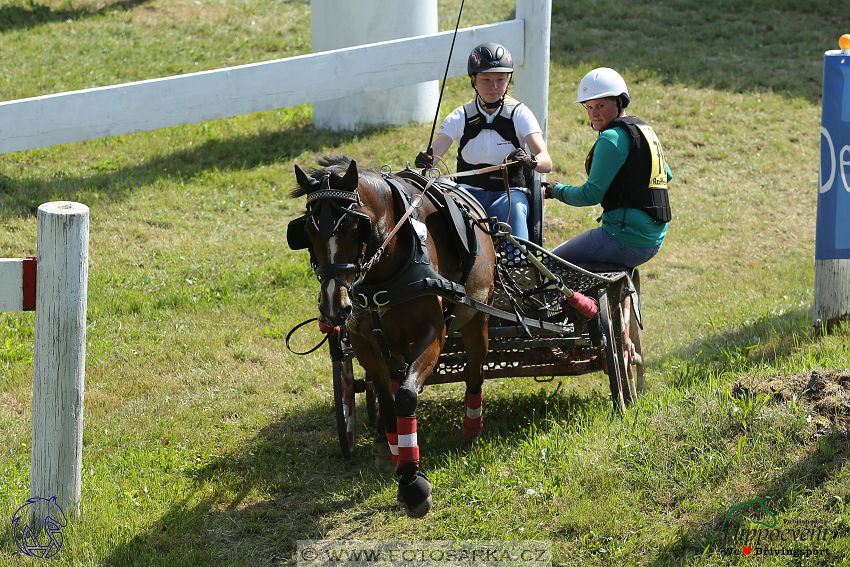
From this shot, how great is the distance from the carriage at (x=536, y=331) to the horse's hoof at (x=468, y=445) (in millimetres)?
393

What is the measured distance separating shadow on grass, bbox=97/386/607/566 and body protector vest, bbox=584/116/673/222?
1.39 metres

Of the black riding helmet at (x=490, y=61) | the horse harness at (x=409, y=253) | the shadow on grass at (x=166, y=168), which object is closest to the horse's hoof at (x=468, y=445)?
the horse harness at (x=409, y=253)

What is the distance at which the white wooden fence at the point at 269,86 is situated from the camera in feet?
25.6

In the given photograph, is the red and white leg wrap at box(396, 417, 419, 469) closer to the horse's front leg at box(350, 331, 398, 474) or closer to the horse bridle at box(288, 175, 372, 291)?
the horse's front leg at box(350, 331, 398, 474)

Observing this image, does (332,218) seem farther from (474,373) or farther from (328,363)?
(328,363)

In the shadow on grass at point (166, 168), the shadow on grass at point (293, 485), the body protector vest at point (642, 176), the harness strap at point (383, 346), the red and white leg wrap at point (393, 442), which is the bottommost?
the shadow on grass at point (293, 485)

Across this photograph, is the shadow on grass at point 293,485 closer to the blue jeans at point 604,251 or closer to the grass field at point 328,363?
the grass field at point 328,363

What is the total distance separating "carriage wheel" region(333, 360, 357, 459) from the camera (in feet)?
16.1

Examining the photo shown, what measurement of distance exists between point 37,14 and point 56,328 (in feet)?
42.4

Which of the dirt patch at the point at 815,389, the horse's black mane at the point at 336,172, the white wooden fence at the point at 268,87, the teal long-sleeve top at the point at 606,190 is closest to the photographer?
the horse's black mane at the point at 336,172

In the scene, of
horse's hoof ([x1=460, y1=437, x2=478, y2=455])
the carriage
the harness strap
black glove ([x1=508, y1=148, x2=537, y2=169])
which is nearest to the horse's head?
the harness strap

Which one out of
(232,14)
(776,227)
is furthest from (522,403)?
(232,14)

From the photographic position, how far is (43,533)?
3.90m

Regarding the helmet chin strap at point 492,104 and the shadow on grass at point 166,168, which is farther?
the shadow on grass at point 166,168
